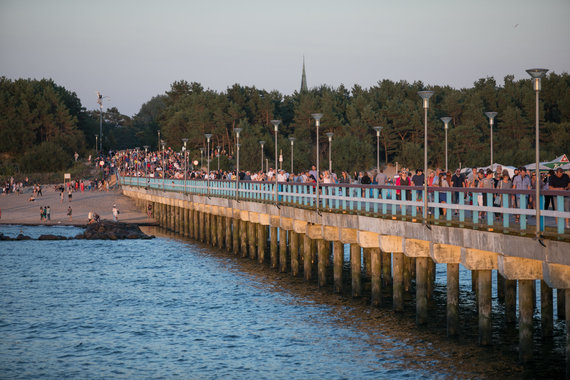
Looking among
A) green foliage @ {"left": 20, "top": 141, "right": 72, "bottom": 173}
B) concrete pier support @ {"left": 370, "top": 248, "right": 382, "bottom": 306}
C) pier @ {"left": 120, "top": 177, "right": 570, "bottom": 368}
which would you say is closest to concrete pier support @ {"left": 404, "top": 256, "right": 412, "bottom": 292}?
pier @ {"left": 120, "top": 177, "right": 570, "bottom": 368}

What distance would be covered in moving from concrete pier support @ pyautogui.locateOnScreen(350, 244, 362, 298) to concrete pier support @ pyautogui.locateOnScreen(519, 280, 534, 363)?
10.9 meters

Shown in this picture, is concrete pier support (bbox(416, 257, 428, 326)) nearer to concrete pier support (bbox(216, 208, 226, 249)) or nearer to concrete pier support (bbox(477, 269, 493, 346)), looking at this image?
concrete pier support (bbox(477, 269, 493, 346))

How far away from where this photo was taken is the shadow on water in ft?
65.6

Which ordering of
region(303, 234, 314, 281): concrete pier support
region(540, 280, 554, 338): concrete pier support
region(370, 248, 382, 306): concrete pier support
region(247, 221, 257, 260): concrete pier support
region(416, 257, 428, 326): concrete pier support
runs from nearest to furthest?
region(540, 280, 554, 338): concrete pier support, region(416, 257, 428, 326): concrete pier support, region(370, 248, 382, 306): concrete pier support, region(303, 234, 314, 281): concrete pier support, region(247, 221, 257, 260): concrete pier support

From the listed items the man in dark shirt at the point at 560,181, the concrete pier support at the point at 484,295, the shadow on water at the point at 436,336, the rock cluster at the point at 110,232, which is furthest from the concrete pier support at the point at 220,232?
the concrete pier support at the point at 484,295

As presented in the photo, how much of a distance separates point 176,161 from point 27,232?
153ft

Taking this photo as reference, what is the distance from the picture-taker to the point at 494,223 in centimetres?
2028

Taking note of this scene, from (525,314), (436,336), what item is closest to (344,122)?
(436,336)

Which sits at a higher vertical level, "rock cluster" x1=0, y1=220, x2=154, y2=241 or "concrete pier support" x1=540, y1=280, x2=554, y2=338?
"concrete pier support" x1=540, y1=280, x2=554, y2=338

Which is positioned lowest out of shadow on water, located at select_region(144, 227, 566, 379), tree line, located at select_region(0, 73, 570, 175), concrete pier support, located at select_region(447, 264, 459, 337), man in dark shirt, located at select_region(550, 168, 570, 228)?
shadow on water, located at select_region(144, 227, 566, 379)

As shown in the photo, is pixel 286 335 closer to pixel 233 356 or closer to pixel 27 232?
pixel 233 356

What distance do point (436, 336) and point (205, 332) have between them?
7.69m

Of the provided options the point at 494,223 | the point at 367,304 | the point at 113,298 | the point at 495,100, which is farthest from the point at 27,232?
the point at 495,100

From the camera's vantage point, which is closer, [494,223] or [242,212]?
[494,223]
